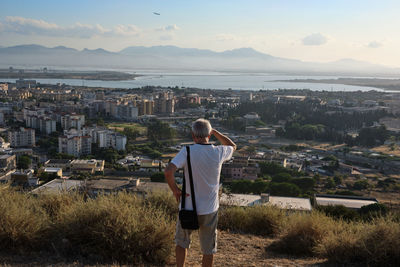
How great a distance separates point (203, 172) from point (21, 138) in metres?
14.1

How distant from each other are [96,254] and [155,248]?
0.26 meters

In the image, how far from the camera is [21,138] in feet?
46.6

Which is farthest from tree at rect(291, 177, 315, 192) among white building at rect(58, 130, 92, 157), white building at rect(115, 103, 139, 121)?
white building at rect(115, 103, 139, 121)

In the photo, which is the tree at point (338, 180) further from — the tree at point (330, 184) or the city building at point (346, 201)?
the city building at point (346, 201)

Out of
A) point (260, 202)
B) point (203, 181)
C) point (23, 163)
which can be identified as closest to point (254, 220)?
point (203, 181)

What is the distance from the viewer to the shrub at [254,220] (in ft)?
8.36

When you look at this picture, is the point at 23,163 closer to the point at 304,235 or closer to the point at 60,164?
the point at 60,164

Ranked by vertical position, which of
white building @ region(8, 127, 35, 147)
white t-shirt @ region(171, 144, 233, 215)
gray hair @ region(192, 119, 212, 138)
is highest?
gray hair @ region(192, 119, 212, 138)

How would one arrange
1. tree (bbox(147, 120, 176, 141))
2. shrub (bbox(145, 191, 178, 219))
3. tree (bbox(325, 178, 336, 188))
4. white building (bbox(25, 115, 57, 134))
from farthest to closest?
white building (bbox(25, 115, 57, 134)), tree (bbox(147, 120, 176, 141)), tree (bbox(325, 178, 336, 188)), shrub (bbox(145, 191, 178, 219))

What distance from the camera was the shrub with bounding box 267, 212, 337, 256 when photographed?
2.13 meters

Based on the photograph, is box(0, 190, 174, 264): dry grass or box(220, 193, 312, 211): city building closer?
box(0, 190, 174, 264): dry grass

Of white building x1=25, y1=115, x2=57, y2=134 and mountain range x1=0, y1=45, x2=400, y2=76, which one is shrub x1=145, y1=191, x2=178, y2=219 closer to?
white building x1=25, y1=115, x2=57, y2=134

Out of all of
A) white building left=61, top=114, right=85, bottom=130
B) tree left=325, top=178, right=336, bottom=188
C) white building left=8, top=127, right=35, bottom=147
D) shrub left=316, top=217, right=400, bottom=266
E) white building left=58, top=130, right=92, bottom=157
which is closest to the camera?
shrub left=316, top=217, right=400, bottom=266

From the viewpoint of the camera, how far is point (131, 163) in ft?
38.0
